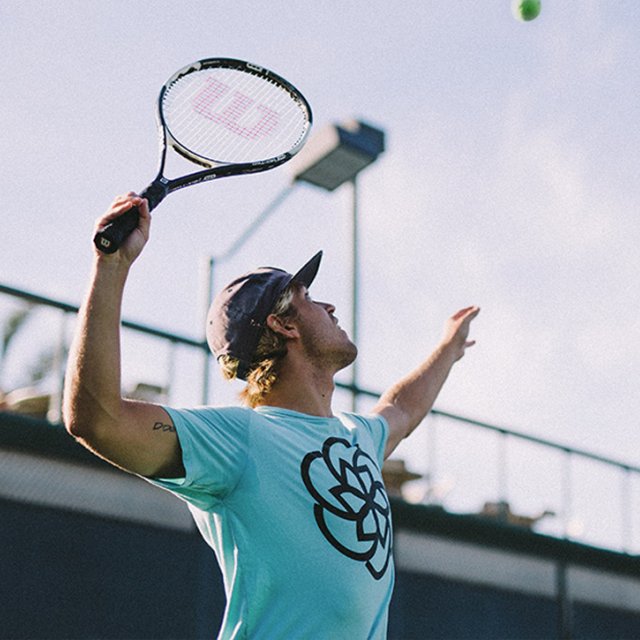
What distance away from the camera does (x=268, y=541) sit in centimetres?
275

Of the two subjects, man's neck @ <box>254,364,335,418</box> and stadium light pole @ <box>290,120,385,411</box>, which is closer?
man's neck @ <box>254,364,335,418</box>

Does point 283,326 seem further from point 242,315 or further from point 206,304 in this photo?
point 206,304

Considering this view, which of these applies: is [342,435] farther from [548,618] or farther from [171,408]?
[548,618]

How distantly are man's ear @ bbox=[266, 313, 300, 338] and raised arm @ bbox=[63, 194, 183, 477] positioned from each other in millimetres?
973

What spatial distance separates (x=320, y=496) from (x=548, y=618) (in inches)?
279

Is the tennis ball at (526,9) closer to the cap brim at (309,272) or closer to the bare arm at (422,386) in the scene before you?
the bare arm at (422,386)

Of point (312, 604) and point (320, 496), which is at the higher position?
point (320, 496)

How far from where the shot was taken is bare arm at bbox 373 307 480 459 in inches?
151

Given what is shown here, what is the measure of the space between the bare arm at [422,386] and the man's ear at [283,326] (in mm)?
545

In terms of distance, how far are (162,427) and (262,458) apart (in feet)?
1.15

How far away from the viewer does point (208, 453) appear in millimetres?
2711

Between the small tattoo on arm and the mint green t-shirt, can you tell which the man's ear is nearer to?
the mint green t-shirt

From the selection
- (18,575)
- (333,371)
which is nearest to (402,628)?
(18,575)

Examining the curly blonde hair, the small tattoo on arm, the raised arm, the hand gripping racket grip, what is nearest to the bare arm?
the curly blonde hair
